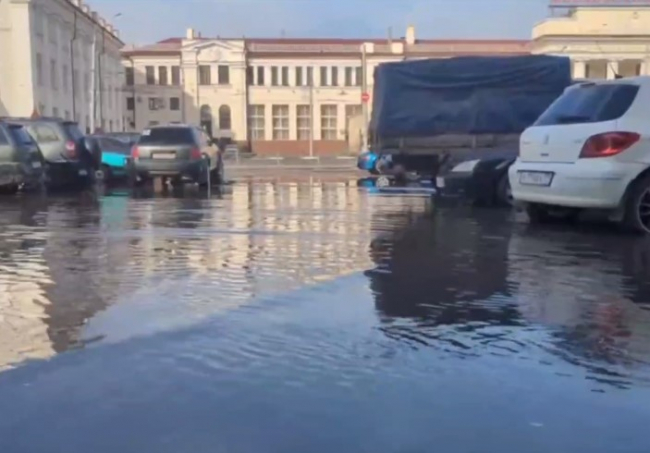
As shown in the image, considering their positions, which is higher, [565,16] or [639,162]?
[565,16]

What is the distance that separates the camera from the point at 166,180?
23062 millimetres

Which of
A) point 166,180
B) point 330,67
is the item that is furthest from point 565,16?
point 166,180

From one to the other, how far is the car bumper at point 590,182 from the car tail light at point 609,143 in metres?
0.09

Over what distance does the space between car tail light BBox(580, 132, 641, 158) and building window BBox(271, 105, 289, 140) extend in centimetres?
7875

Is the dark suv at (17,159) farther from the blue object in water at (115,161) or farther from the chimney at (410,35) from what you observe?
the chimney at (410,35)

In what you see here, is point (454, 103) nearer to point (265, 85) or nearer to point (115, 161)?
point (115, 161)

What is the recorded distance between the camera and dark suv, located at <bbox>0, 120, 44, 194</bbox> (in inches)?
672

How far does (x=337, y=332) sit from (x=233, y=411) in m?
1.48

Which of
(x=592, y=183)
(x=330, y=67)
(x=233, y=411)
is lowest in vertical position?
(x=233, y=411)

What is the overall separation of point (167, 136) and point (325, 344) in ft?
55.4

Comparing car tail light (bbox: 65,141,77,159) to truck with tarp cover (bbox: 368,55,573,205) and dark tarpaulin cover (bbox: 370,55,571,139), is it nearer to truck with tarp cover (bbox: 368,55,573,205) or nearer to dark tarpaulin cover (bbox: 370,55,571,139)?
truck with tarp cover (bbox: 368,55,573,205)

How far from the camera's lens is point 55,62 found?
5750cm

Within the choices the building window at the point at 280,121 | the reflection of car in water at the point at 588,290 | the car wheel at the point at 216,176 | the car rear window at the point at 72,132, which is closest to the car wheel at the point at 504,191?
the reflection of car in water at the point at 588,290

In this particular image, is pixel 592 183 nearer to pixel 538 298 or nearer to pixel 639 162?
pixel 639 162
